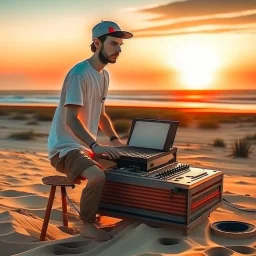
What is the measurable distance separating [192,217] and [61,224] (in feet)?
4.31

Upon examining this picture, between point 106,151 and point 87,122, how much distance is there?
0.38 m

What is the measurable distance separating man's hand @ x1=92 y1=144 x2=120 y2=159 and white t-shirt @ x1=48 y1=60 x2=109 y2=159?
0.22m

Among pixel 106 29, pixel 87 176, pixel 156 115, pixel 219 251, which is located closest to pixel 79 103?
pixel 87 176

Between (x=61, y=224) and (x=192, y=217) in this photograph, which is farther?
(x=61, y=224)

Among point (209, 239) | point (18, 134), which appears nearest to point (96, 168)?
point (209, 239)

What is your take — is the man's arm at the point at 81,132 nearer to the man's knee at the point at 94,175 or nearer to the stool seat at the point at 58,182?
the man's knee at the point at 94,175

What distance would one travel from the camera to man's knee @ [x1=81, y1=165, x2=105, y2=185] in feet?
12.3

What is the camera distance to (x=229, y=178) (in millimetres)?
6688

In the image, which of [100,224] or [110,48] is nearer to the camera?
[110,48]

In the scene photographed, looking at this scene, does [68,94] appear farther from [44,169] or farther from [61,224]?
[44,169]

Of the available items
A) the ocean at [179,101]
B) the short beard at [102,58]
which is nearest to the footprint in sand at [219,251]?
the short beard at [102,58]

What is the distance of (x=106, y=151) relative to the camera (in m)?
3.85

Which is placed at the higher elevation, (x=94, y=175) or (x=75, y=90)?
(x=75, y=90)

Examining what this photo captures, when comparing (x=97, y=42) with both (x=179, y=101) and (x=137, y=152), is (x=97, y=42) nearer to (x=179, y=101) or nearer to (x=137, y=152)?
(x=137, y=152)
